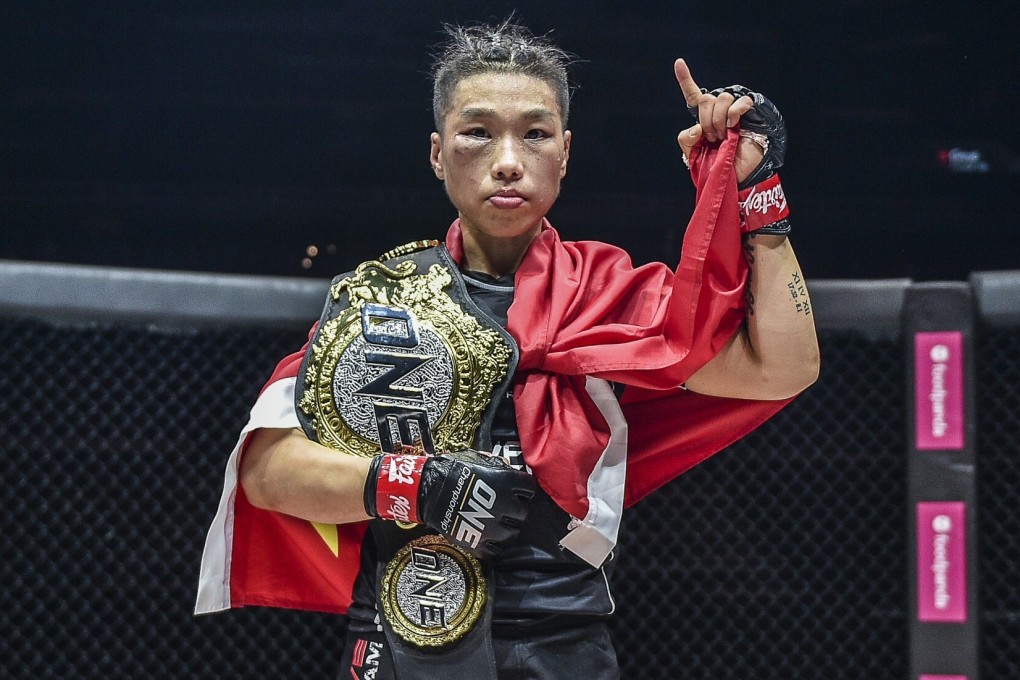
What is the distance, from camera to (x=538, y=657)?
1013 millimetres

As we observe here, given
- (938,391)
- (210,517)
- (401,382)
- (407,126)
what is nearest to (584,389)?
(401,382)

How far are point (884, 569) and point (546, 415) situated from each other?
0.75 meters

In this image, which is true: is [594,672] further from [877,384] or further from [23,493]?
A: [23,493]

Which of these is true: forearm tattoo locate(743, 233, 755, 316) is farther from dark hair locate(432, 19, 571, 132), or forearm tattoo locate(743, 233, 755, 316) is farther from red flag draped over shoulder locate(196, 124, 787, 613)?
dark hair locate(432, 19, 571, 132)

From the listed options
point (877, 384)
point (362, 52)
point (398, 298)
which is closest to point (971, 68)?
point (877, 384)

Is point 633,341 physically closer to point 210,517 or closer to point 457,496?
point 457,496

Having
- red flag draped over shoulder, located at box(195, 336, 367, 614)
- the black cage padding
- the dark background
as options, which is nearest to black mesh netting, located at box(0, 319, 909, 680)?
the black cage padding

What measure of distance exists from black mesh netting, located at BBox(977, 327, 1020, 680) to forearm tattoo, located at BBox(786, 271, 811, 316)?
2.04 feet

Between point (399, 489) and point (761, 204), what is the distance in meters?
0.44

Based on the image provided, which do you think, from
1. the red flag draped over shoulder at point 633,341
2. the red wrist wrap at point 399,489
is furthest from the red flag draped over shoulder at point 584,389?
the red wrist wrap at point 399,489

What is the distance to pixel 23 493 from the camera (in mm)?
1553

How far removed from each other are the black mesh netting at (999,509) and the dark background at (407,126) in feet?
0.66

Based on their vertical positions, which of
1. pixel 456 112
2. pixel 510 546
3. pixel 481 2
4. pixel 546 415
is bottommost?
pixel 510 546

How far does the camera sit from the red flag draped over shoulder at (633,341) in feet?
3.16
